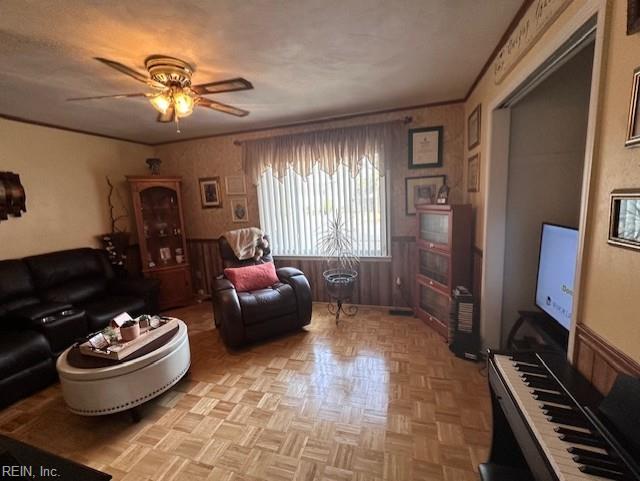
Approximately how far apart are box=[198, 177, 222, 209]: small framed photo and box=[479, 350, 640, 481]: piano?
373 centimetres

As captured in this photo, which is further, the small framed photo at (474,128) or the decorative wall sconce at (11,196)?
the decorative wall sconce at (11,196)

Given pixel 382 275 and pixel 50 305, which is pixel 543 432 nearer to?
pixel 382 275

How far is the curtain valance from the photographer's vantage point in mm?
3039

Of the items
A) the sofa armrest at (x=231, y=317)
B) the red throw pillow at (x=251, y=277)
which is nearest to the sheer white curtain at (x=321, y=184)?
the red throw pillow at (x=251, y=277)

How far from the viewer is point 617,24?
83 centimetres

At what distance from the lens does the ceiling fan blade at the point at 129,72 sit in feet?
5.22

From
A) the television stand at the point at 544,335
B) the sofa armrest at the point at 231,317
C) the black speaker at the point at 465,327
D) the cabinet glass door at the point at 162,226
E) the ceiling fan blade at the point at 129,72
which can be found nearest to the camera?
the television stand at the point at 544,335

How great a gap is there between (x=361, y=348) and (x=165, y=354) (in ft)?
5.27

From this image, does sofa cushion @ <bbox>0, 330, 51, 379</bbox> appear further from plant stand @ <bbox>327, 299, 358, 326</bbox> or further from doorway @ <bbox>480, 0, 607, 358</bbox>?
doorway @ <bbox>480, 0, 607, 358</bbox>

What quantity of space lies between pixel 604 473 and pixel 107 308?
135 inches

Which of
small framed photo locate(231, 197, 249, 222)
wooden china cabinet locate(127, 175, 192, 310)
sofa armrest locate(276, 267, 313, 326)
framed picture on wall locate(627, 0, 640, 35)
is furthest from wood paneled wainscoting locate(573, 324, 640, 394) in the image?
wooden china cabinet locate(127, 175, 192, 310)

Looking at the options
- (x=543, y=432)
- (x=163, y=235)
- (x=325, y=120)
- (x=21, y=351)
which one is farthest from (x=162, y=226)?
(x=543, y=432)

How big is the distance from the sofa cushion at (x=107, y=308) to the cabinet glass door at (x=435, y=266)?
3110 millimetres

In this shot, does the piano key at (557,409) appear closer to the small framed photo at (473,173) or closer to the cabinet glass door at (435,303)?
the cabinet glass door at (435,303)
